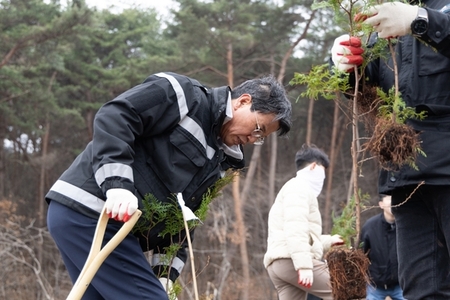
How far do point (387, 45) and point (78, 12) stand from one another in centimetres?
1176

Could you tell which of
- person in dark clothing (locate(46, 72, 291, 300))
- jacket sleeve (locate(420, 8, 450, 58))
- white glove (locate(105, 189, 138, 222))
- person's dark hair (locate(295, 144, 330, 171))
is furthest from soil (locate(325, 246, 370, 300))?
person's dark hair (locate(295, 144, 330, 171))

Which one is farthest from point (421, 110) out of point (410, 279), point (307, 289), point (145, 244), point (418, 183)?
point (307, 289)

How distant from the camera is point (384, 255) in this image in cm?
678

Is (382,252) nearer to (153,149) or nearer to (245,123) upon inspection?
(245,123)

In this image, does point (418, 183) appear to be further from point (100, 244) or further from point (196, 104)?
point (100, 244)

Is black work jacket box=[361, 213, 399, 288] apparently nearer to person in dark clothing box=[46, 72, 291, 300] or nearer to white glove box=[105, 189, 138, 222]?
person in dark clothing box=[46, 72, 291, 300]

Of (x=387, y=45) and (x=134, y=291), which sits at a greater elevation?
(x=387, y=45)

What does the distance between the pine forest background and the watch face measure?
10178 mm

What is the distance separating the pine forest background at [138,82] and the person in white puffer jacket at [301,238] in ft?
25.5

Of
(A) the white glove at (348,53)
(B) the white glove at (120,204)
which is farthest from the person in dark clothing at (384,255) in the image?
(B) the white glove at (120,204)

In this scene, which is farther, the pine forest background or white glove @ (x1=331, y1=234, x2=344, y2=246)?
the pine forest background

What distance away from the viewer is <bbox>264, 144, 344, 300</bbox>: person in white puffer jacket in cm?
507

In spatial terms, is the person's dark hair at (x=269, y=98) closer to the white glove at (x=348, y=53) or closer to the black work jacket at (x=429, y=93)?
the white glove at (x=348, y=53)

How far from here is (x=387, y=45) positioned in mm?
3369
